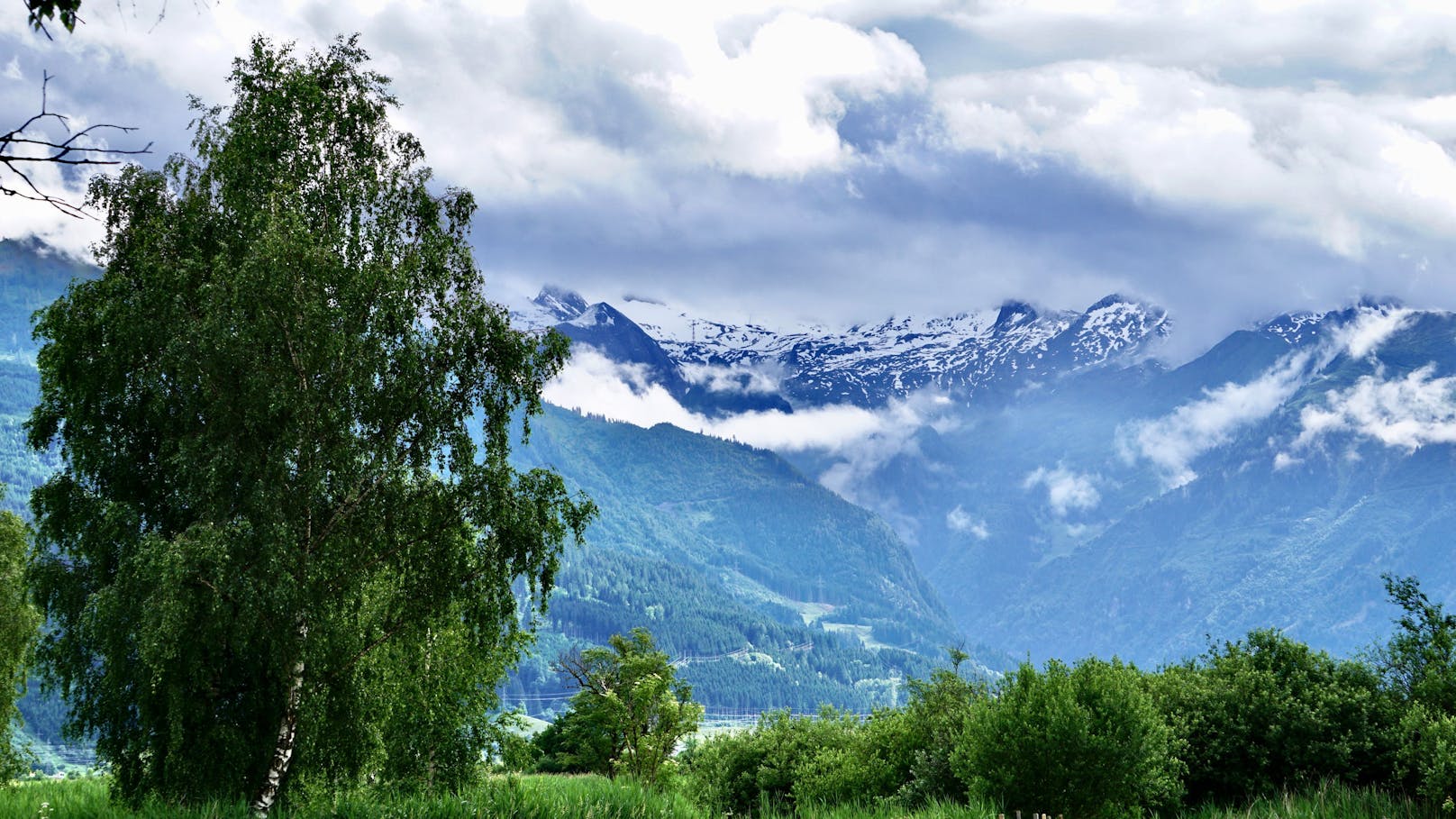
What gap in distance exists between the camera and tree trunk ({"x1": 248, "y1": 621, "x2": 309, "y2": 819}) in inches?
1087

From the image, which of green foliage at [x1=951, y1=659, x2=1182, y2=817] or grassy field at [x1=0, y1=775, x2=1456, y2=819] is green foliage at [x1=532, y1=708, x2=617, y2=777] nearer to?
green foliage at [x1=951, y1=659, x2=1182, y2=817]

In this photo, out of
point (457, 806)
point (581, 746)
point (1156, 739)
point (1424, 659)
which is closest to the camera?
point (457, 806)

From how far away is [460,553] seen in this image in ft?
96.2

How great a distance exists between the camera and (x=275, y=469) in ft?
88.3

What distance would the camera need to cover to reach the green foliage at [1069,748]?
30.6m

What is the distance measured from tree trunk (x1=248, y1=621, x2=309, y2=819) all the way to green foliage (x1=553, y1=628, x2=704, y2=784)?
39.2 meters

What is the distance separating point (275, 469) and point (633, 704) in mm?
45475

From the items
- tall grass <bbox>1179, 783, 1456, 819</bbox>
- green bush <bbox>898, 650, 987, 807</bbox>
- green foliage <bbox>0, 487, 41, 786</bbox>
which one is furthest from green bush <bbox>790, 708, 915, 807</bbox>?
green foliage <bbox>0, 487, 41, 786</bbox>

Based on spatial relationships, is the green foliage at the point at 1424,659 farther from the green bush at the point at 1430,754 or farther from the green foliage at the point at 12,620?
the green foliage at the point at 12,620

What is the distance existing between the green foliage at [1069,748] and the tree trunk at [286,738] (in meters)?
17.7

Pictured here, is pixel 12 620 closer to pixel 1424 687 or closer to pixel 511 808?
pixel 511 808

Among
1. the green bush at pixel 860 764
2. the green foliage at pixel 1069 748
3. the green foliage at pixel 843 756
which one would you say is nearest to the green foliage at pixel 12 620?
the green foliage at pixel 843 756

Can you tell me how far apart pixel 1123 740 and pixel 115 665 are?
84.6ft

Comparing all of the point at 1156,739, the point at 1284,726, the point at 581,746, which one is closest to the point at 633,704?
the point at 581,746
